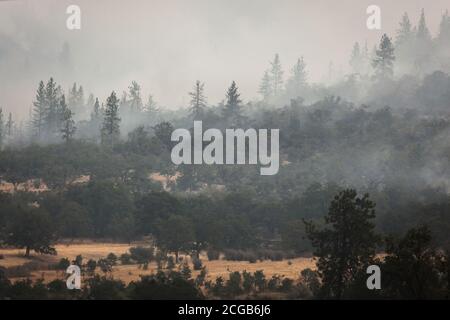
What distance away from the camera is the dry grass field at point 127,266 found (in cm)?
4355

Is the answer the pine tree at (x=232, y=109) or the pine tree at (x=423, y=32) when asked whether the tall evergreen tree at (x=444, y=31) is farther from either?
the pine tree at (x=232, y=109)

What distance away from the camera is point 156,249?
5666 cm

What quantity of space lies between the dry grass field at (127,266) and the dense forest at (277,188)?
4.81ft

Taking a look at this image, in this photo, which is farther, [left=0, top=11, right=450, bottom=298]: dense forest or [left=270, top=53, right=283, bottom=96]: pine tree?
[left=270, top=53, right=283, bottom=96]: pine tree

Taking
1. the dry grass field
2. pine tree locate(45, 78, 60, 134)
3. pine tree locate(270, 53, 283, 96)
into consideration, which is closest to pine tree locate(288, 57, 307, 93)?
pine tree locate(270, 53, 283, 96)

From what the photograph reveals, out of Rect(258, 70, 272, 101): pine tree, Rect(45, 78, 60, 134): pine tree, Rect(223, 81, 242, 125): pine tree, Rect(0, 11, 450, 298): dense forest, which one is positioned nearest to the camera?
Rect(0, 11, 450, 298): dense forest

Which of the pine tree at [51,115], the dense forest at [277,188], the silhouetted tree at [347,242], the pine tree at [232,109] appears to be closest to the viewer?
the silhouetted tree at [347,242]

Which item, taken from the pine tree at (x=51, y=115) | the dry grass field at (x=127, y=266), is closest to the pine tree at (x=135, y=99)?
the pine tree at (x=51, y=115)

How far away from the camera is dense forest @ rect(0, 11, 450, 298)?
42531 mm

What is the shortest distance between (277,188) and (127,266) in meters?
34.2

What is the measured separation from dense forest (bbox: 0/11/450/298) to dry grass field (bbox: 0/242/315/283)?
147cm

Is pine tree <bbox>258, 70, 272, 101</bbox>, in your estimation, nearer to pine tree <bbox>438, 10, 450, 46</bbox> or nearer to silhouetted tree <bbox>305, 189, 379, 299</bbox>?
pine tree <bbox>438, 10, 450, 46</bbox>

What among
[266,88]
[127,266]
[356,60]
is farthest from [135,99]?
[127,266]
